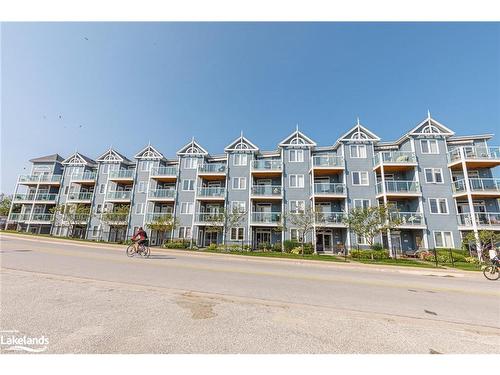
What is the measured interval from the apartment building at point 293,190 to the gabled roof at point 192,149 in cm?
15

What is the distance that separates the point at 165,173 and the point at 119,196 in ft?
27.0

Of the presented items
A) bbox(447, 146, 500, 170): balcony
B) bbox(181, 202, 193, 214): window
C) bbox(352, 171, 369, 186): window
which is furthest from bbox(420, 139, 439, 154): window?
bbox(181, 202, 193, 214): window

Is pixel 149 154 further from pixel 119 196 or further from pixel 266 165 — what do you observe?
pixel 266 165

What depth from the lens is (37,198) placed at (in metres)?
37.8

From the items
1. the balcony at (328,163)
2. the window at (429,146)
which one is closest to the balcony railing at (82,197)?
the balcony at (328,163)

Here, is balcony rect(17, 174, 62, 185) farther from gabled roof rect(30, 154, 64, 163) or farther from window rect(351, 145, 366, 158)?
window rect(351, 145, 366, 158)

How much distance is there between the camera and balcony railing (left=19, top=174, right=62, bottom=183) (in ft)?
127

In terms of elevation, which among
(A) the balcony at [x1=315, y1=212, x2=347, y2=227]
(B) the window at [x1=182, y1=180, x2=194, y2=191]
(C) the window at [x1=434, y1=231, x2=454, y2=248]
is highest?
(B) the window at [x1=182, y1=180, x2=194, y2=191]

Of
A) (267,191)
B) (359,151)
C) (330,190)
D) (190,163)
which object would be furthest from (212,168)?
(359,151)

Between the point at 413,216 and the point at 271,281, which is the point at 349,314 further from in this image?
the point at 413,216

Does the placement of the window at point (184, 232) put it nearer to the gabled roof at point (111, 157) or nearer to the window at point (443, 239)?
the gabled roof at point (111, 157)

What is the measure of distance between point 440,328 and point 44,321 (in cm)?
792

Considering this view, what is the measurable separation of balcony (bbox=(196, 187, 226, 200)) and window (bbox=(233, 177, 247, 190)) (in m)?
1.70

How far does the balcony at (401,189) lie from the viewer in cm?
2470
